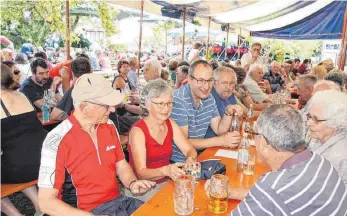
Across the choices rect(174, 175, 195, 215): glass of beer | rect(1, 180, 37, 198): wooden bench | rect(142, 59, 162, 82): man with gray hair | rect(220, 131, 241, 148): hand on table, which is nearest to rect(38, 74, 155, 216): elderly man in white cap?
rect(174, 175, 195, 215): glass of beer

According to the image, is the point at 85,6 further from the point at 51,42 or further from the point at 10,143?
the point at 10,143

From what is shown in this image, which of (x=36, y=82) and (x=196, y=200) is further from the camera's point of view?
(x=36, y=82)

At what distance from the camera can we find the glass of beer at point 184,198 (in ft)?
4.79

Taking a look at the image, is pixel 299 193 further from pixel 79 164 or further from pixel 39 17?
pixel 39 17

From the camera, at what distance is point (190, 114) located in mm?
2719

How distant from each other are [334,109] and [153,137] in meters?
1.14

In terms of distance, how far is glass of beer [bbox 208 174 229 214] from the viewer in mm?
1491

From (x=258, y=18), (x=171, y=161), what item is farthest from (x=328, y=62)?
(x=171, y=161)

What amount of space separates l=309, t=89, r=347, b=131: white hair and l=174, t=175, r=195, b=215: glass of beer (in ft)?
3.25

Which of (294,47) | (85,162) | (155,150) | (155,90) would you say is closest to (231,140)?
(155,150)

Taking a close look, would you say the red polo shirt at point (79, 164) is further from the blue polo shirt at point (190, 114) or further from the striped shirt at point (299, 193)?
the striped shirt at point (299, 193)

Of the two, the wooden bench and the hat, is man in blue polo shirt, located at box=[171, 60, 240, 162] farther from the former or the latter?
the wooden bench

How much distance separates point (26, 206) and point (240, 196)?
2574mm

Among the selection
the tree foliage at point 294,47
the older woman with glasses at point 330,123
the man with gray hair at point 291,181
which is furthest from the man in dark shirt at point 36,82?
the tree foliage at point 294,47
